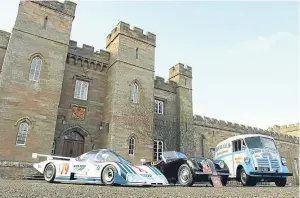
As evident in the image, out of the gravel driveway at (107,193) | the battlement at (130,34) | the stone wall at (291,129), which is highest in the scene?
the battlement at (130,34)

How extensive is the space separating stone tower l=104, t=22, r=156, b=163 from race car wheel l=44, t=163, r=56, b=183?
6866 mm

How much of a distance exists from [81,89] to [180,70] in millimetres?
9571

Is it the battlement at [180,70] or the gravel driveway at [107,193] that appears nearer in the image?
the gravel driveway at [107,193]

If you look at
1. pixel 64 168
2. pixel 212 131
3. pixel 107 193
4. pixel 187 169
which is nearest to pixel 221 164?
pixel 187 169

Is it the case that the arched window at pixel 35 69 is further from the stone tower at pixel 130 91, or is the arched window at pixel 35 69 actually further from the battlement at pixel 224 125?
the battlement at pixel 224 125

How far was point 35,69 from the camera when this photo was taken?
15281 millimetres

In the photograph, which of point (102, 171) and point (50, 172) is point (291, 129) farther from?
point (50, 172)

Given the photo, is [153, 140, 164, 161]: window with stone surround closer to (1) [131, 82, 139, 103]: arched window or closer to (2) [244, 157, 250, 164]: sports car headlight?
(1) [131, 82, 139, 103]: arched window

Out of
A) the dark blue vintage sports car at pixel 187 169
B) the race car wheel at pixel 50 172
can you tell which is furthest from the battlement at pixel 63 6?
the dark blue vintage sports car at pixel 187 169

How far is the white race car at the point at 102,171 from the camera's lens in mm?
7328

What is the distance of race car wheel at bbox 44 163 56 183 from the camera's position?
28.7 ft

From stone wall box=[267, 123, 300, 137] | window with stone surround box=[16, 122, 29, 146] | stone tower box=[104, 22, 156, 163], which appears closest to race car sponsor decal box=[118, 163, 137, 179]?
stone tower box=[104, 22, 156, 163]

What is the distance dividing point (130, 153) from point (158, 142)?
13.3 ft

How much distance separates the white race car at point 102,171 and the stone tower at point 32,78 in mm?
5384
